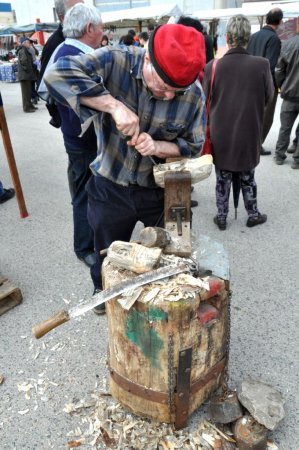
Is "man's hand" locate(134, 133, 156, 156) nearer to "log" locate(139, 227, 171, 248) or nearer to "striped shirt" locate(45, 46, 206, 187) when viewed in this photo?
"striped shirt" locate(45, 46, 206, 187)

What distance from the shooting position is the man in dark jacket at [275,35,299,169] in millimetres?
4832

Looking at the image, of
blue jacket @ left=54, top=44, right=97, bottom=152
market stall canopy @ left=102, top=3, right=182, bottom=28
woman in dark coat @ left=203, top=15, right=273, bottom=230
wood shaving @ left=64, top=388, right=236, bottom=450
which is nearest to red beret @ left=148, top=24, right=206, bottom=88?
blue jacket @ left=54, top=44, right=97, bottom=152

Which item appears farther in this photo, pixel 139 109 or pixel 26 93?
pixel 26 93

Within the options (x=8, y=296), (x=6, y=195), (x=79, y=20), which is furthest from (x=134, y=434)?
(x=6, y=195)

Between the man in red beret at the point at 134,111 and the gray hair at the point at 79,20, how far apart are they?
96 cm

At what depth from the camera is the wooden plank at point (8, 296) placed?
2.71 metres

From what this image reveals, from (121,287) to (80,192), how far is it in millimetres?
1573

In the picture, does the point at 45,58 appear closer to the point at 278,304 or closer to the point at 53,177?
the point at 53,177

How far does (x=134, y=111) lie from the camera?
5.97 ft

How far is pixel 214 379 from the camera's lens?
6.37ft

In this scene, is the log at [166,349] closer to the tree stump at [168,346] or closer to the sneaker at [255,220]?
the tree stump at [168,346]

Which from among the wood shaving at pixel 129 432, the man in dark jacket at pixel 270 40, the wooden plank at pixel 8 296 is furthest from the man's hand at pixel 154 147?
the man in dark jacket at pixel 270 40

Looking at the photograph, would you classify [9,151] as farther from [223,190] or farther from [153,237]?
[153,237]

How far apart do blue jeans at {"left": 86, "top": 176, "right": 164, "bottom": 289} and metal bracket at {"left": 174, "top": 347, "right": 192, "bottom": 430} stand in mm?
805
